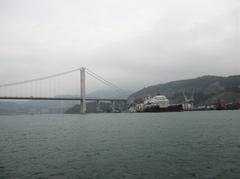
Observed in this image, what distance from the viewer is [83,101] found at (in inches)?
4899

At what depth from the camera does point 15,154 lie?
72.0 feet

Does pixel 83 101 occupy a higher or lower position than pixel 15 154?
Result: higher

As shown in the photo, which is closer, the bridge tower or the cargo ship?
the bridge tower

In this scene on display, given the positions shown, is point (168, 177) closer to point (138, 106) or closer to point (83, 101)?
point (83, 101)

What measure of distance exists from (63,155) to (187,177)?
10.2m

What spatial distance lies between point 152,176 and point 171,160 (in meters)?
3.73

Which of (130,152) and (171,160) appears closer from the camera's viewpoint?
(171,160)

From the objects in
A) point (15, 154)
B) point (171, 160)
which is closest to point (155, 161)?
point (171, 160)

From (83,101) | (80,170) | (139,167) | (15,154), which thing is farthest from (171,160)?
(83,101)

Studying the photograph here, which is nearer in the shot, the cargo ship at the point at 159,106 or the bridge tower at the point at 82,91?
the bridge tower at the point at 82,91

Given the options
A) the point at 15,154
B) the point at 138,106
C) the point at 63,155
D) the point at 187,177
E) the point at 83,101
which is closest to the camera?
the point at 187,177

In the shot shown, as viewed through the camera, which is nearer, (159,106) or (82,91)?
(82,91)

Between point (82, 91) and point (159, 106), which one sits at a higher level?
point (82, 91)

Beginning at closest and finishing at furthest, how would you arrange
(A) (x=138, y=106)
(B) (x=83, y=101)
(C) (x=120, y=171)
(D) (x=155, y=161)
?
1. (C) (x=120, y=171)
2. (D) (x=155, y=161)
3. (B) (x=83, y=101)
4. (A) (x=138, y=106)
